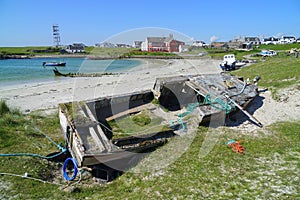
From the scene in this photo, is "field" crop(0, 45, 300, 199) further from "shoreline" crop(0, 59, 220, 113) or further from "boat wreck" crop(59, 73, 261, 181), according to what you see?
"shoreline" crop(0, 59, 220, 113)

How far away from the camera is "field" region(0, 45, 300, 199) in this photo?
4770 millimetres

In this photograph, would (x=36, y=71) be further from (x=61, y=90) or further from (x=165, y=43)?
(x=165, y=43)

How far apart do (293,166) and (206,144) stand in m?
2.42

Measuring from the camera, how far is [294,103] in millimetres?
10445

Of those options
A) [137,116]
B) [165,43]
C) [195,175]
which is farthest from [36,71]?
[195,175]

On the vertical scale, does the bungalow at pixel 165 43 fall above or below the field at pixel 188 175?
above

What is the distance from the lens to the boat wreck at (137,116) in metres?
5.73

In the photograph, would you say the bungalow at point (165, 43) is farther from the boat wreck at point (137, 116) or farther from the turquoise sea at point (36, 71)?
the boat wreck at point (137, 116)

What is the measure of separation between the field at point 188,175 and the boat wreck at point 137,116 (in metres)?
0.48

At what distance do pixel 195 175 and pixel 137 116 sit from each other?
14.1 feet

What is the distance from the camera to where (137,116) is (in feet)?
30.1

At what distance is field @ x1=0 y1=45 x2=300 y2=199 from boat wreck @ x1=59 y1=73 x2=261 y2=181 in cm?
48

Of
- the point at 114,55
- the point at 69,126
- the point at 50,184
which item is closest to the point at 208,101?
the point at 69,126

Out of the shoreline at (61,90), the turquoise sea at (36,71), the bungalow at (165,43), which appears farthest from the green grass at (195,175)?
the turquoise sea at (36,71)
